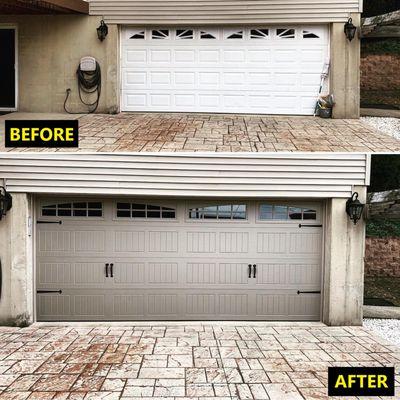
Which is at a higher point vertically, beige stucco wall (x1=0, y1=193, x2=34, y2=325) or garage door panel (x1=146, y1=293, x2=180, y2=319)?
beige stucco wall (x1=0, y1=193, x2=34, y2=325)

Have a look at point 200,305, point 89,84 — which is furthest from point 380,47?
point 200,305

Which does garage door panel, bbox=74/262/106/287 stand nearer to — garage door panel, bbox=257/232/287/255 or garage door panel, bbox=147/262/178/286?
garage door panel, bbox=147/262/178/286

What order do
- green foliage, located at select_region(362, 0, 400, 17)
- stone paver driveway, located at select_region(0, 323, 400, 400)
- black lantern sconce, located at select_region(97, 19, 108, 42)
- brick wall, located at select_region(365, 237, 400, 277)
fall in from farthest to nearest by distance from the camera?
green foliage, located at select_region(362, 0, 400, 17), brick wall, located at select_region(365, 237, 400, 277), black lantern sconce, located at select_region(97, 19, 108, 42), stone paver driveway, located at select_region(0, 323, 400, 400)

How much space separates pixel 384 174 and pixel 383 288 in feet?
8.03

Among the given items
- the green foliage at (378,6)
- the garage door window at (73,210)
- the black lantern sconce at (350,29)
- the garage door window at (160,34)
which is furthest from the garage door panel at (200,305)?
the green foliage at (378,6)

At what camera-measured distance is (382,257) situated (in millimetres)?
11203

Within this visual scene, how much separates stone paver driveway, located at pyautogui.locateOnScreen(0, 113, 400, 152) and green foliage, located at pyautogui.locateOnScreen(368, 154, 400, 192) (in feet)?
2.62

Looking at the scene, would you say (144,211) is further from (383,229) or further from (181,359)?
(383,229)

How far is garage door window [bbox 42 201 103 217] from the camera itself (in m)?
7.93

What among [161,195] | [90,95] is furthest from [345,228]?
[90,95]

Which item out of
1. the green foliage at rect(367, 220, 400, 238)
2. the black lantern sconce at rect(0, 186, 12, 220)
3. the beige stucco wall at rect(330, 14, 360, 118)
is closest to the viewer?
the black lantern sconce at rect(0, 186, 12, 220)

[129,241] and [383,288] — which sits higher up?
[129,241]

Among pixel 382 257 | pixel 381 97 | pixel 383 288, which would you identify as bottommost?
pixel 383 288

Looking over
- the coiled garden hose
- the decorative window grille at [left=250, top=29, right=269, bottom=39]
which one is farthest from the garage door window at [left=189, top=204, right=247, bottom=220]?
the decorative window grille at [left=250, top=29, right=269, bottom=39]
